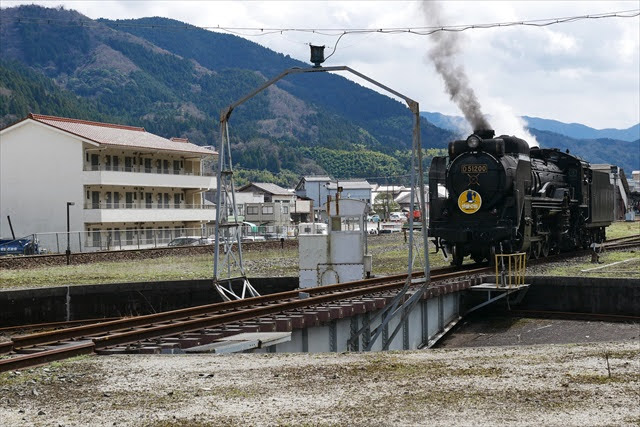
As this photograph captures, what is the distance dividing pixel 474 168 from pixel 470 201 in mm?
1116

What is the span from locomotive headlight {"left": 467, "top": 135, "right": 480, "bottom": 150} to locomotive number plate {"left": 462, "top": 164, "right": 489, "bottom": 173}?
27.1 inches

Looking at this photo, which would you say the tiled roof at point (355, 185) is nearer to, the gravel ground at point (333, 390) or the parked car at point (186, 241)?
the parked car at point (186, 241)

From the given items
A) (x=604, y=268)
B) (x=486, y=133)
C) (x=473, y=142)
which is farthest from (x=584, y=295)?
(x=486, y=133)

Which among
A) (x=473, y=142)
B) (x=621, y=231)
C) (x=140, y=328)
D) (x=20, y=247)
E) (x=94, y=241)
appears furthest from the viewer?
(x=621, y=231)

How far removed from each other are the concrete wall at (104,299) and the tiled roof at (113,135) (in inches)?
1443

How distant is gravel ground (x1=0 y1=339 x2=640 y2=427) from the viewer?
9336mm

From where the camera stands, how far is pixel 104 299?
2803 centimetres

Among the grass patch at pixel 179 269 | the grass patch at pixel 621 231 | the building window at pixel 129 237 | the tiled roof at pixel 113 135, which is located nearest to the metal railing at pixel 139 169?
the tiled roof at pixel 113 135

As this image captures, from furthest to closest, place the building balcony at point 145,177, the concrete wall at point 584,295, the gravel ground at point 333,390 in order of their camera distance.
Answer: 1. the building balcony at point 145,177
2. the concrete wall at point 584,295
3. the gravel ground at point 333,390

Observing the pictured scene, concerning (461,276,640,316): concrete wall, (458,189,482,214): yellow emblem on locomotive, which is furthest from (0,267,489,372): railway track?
(458,189,482,214): yellow emblem on locomotive

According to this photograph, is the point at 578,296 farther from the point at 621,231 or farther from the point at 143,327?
the point at 621,231

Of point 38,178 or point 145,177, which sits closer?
point 38,178

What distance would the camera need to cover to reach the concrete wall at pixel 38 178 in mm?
64312

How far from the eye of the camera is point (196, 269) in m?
38.1
